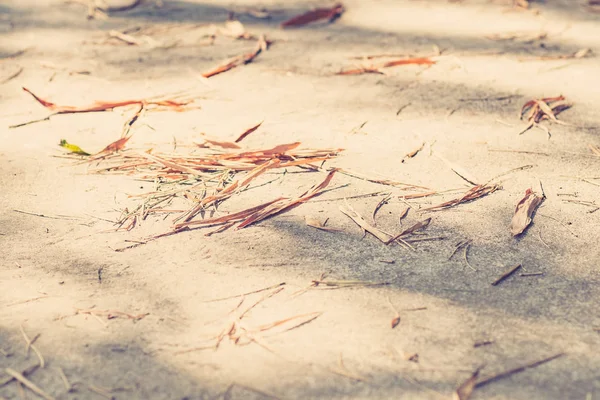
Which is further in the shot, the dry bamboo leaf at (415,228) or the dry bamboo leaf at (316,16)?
the dry bamboo leaf at (316,16)

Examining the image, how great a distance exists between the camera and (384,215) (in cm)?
150

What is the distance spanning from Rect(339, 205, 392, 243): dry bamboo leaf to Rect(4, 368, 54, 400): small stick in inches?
28.2

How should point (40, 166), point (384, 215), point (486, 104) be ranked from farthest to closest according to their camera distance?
point (486, 104), point (40, 166), point (384, 215)

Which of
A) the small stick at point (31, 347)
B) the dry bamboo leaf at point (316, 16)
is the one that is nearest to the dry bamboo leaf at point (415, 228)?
the small stick at point (31, 347)

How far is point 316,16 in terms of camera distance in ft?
9.46

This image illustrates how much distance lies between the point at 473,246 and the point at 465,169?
356 millimetres

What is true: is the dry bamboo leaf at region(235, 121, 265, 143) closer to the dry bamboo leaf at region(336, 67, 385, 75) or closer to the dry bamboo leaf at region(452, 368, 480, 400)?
A: the dry bamboo leaf at region(336, 67, 385, 75)

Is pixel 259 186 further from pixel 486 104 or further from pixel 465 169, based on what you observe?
pixel 486 104

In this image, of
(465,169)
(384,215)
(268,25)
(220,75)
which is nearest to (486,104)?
(465,169)

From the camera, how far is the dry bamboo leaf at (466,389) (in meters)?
1.00

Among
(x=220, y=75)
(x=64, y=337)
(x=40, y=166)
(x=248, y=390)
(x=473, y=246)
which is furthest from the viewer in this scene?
(x=220, y=75)

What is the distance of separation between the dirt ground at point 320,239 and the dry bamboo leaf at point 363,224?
16 millimetres

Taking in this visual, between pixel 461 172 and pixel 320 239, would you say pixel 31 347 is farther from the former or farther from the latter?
pixel 461 172

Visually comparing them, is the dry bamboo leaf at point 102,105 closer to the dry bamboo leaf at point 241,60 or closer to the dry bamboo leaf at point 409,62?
the dry bamboo leaf at point 241,60
